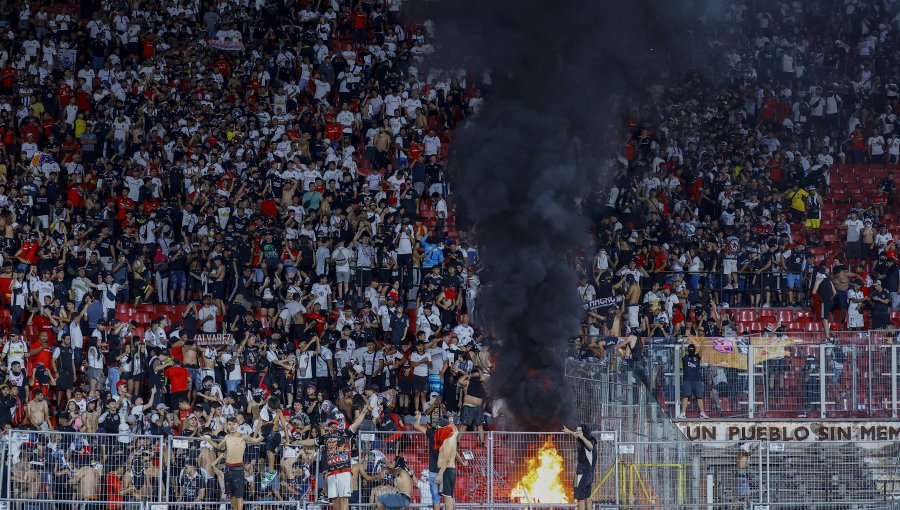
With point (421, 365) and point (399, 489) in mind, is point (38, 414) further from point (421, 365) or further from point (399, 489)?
point (399, 489)

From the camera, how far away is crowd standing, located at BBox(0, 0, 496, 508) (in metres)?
22.9

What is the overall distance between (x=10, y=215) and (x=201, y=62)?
7963 millimetres

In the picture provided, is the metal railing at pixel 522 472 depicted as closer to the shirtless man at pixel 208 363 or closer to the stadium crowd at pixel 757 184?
the shirtless man at pixel 208 363

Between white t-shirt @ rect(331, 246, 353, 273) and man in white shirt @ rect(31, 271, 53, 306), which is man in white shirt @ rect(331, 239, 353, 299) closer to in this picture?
white t-shirt @ rect(331, 246, 353, 273)

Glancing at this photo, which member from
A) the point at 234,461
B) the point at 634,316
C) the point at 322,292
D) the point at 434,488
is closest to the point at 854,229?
the point at 634,316

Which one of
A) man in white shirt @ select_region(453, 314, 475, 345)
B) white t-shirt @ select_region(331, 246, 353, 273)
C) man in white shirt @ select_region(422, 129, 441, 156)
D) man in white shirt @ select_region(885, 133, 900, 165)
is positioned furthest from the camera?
man in white shirt @ select_region(885, 133, 900, 165)

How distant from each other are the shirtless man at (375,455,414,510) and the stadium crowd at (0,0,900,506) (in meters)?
1.36

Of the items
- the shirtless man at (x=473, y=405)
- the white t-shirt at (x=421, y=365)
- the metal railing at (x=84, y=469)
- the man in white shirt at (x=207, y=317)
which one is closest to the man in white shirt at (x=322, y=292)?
the man in white shirt at (x=207, y=317)

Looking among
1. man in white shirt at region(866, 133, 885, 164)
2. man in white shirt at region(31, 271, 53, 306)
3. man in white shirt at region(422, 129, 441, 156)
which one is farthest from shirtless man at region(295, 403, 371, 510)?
man in white shirt at region(866, 133, 885, 164)

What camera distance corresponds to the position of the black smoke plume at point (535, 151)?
26.1 metres

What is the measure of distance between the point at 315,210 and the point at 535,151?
5.74 m

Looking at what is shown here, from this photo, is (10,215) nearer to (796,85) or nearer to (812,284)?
(812,284)

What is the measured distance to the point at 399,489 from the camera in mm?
19156

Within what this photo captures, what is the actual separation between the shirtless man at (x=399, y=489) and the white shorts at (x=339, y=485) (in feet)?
1.42
